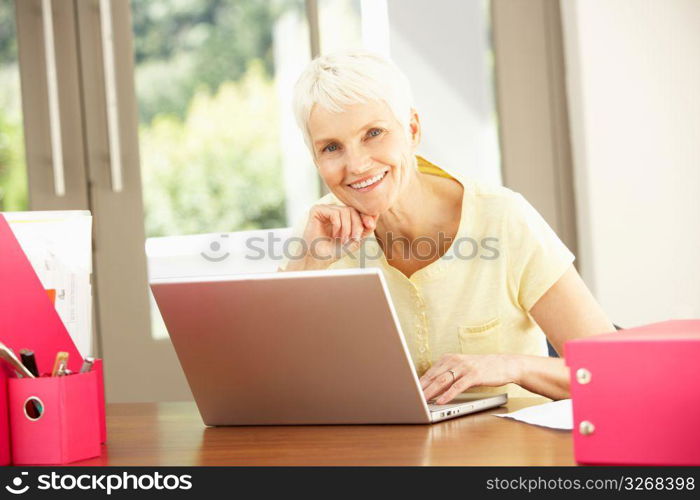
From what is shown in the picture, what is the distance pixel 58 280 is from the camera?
4.16 ft

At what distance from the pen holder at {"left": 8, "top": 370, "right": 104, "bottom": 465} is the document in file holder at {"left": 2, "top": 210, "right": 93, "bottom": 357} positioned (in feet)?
0.60

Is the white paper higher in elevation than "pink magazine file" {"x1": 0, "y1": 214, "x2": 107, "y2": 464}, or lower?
lower

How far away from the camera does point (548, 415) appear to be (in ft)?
4.09

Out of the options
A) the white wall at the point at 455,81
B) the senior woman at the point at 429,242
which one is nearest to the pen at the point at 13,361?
the senior woman at the point at 429,242

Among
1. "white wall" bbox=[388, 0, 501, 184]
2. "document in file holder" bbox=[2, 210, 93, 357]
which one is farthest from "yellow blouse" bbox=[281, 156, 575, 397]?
"white wall" bbox=[388, 0, 501, 184]

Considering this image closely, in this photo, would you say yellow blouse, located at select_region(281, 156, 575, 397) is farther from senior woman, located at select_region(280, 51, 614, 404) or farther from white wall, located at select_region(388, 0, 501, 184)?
white wall, located at select_region(388, 0, 501, 184)

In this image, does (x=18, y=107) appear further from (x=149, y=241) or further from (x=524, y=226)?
(x=524, y=226)

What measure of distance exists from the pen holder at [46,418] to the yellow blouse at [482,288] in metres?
0.91

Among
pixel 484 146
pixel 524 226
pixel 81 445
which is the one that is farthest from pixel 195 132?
pixel 81 445

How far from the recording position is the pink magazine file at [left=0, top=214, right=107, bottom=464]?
1.21 metres

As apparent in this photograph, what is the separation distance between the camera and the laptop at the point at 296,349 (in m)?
1.18

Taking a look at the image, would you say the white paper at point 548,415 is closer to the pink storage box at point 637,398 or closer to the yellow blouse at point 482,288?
the pink storage box at point 637,398

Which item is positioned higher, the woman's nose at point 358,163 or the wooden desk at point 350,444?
the woman's nose at point 358,163

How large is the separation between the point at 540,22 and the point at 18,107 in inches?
64.1
